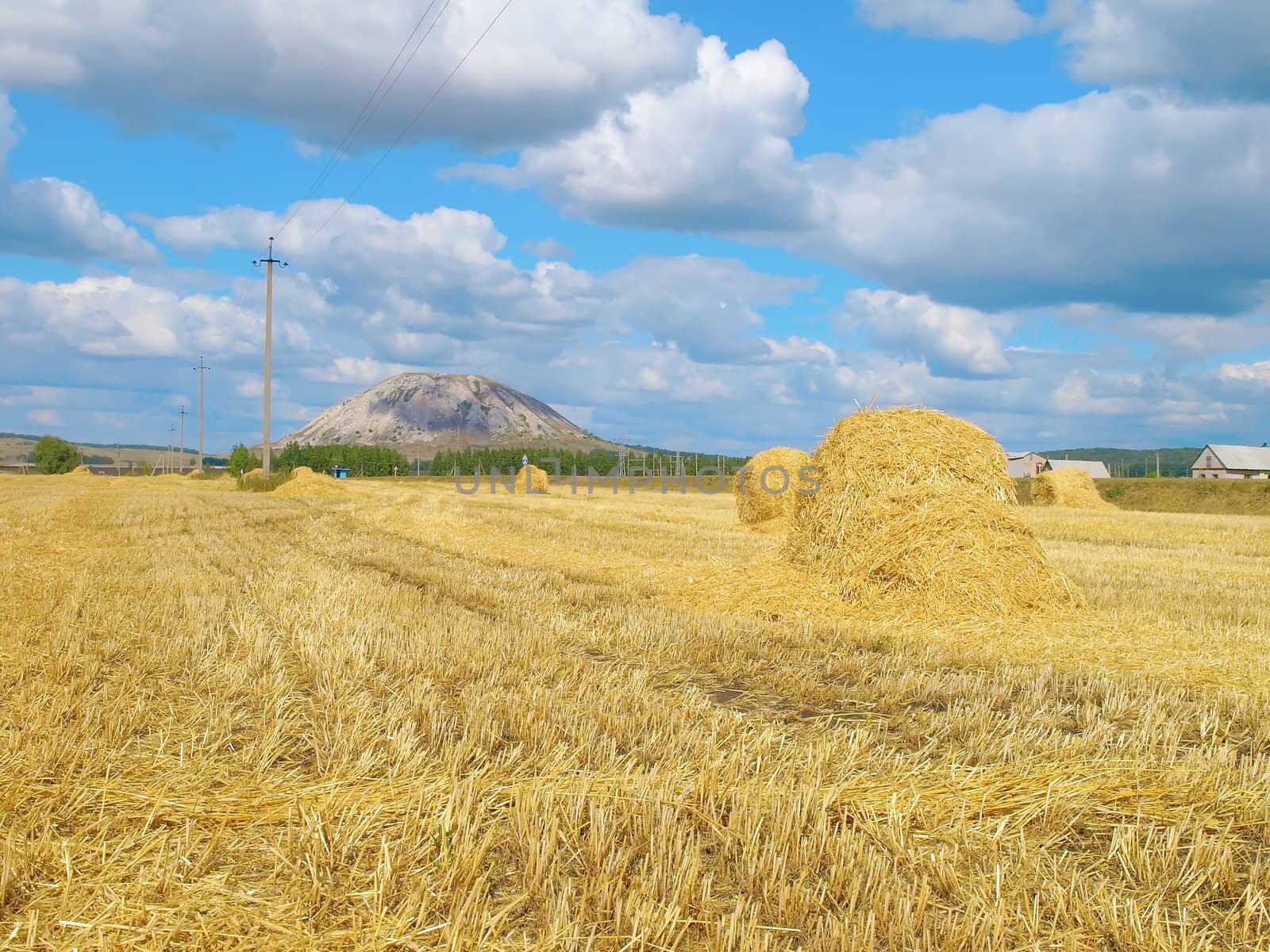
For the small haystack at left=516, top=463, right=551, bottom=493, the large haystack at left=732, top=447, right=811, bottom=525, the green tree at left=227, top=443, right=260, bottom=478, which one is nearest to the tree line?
the green tree at left=227, top=443, right=260, bottom=478

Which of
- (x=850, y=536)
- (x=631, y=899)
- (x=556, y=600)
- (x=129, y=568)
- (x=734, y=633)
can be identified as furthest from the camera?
(x=129, y=568)

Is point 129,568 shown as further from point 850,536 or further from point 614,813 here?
point 614,813

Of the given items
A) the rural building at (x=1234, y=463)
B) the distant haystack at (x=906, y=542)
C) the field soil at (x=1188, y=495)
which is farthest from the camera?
the rural building at (x=1234, y=463)

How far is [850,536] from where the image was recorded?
9867mm

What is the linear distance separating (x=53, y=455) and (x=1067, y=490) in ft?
318

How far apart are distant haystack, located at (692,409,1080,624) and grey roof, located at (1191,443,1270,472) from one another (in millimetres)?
99897

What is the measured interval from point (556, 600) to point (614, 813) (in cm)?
565

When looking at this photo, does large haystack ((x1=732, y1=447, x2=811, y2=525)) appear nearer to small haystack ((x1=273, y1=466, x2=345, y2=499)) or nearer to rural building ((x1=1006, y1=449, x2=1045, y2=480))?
small haystack ((x1=273, y1=466, x2=345, y2=499))

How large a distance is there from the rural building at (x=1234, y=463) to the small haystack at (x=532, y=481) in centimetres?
7930

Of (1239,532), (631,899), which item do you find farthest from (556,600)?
(1239,532)

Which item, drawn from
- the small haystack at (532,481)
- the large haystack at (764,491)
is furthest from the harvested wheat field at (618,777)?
the small haystack at (532,481)

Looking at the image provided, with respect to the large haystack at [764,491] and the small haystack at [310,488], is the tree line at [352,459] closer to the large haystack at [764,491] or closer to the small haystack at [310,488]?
the small haystack at [310,488]

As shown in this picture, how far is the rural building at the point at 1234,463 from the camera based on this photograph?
92.0 metres

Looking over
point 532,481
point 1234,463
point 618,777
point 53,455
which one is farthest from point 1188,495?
point 53,455
